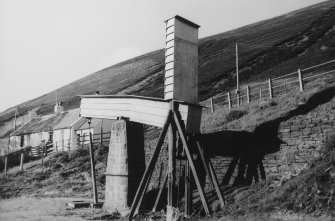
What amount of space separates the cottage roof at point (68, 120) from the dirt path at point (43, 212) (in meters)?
23.7

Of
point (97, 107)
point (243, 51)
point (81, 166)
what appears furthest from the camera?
point (243, 51)

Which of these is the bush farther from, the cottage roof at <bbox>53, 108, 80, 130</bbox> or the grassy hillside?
the cottage roof at <bbox>53, 108, 80, 130</bbox>

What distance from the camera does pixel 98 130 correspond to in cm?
3653

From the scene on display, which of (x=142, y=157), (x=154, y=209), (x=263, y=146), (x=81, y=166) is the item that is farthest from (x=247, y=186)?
(x=81, y=166)

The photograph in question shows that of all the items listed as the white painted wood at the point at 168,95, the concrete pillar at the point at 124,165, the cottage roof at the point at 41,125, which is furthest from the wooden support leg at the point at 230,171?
the cottage roof at the point at 41,125

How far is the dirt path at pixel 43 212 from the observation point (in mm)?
12344

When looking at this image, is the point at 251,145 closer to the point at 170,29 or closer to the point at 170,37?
the point at 170,37

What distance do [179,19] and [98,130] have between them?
86.4 ft

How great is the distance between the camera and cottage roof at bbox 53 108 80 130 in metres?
39.7

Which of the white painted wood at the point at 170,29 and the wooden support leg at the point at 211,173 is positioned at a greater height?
the white painted wood at the point at 170,29

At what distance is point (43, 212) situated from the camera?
44.5 feet

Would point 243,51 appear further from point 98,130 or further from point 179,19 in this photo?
point 179,19

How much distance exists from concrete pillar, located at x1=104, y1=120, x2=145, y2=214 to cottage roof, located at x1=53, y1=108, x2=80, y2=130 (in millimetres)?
26266

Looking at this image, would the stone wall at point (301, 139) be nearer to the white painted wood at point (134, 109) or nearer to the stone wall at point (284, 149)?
the stone wall at point (284, 149)
